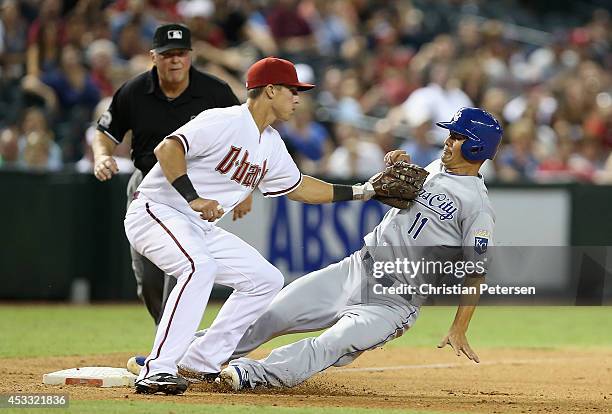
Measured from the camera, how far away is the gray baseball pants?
269 inches

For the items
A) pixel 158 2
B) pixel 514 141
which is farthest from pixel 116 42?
pixel 514 141

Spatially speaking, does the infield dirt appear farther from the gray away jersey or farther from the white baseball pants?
the gray away jersey

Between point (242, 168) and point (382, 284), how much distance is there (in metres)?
1.15

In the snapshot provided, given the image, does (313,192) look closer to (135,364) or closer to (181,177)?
(181,177)

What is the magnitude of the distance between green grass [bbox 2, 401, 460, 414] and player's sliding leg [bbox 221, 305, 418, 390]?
629 mm

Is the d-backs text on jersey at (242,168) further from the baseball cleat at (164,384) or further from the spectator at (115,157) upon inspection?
the spectator at (115,157)

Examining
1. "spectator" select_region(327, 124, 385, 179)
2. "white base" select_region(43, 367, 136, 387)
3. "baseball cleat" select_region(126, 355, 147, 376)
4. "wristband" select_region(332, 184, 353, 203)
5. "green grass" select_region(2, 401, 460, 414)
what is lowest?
"baseball cleat" select_region(126, 355, 147, 376)

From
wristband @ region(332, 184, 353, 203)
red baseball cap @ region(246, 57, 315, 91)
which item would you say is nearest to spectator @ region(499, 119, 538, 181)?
wristband @ region(332, 184, 353, 203)

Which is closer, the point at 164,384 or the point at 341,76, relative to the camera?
the point at 164,384

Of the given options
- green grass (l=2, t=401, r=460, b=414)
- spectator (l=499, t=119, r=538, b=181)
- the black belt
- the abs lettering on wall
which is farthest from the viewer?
spectator (l=499, t=119, r=538, b=181)

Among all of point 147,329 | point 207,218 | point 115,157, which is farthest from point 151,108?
point 115,157

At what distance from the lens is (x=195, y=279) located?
644 centimetres

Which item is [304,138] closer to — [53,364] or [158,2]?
[158,2]

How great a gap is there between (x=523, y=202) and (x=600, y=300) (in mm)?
1730
